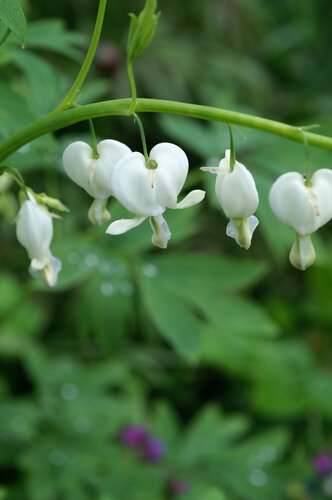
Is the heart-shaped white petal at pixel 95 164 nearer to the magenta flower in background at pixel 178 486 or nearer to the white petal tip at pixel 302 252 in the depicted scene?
the white petal tip at pixel 302 252

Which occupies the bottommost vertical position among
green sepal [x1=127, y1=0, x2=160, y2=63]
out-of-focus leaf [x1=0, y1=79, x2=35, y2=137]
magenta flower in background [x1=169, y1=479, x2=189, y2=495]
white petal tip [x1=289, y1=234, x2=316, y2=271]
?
magenta flower in background [x1=169, y1=479, x2=189, y2=495]

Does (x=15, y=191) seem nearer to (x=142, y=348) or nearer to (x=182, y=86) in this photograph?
(x=142, y=348)

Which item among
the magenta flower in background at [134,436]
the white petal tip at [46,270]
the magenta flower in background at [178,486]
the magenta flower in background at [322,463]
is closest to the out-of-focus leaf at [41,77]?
the white petal tip at [46,270]

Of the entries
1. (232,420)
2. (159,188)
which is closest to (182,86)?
(232,420)

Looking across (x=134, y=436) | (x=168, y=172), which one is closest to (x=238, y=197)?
(x=168, y=172)

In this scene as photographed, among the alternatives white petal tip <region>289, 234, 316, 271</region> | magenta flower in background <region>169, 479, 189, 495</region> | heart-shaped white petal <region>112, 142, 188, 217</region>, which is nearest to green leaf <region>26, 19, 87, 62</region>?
heart-shaped white petal <region>112, 142, 188, 217</region>

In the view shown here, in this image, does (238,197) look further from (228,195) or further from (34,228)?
(34,228)

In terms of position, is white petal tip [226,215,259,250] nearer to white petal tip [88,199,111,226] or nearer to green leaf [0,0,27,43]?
white petal tip [88,199,111,226]
